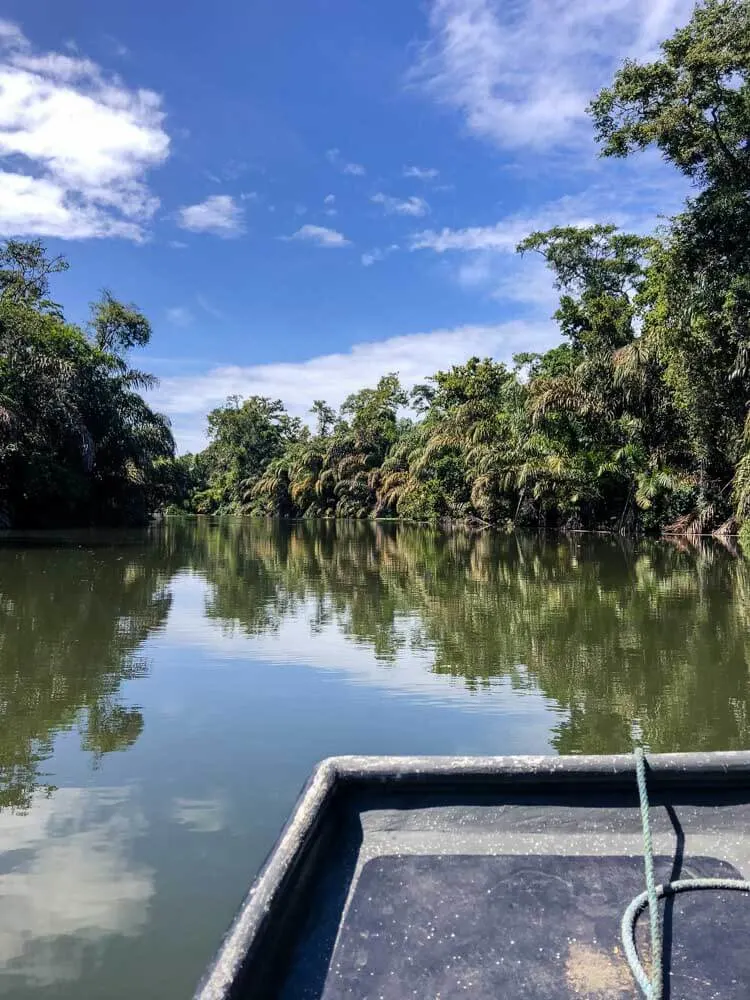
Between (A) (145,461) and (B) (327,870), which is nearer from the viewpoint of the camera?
(B) (327,870)

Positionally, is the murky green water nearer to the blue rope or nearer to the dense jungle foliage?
the blue rope

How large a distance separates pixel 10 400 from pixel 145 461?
30.8 feet

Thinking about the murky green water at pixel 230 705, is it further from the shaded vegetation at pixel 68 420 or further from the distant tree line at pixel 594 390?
the shaded vegetation at pixel 68 420

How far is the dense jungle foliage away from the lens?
53.1 ft

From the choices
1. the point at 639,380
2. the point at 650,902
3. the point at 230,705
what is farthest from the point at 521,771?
the point at 639,380

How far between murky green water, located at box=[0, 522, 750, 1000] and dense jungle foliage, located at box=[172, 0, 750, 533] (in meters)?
8.31

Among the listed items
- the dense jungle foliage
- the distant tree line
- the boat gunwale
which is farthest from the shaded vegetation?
the boat gunwale

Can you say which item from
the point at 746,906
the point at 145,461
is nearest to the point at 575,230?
the point at 145,461

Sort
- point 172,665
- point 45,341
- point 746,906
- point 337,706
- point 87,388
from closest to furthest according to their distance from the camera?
point 746,906 → point 337,706 → point 172,665 → point 45,341 → point 87,388

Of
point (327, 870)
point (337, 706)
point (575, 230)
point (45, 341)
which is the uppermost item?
point (575, 230)

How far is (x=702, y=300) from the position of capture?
1750 cm

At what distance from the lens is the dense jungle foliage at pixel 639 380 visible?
637 inches

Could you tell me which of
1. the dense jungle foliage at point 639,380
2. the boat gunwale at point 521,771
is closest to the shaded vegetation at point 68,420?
the dense jungle foliage at point 639,380

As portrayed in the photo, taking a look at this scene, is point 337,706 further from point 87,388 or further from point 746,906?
point 87,388
